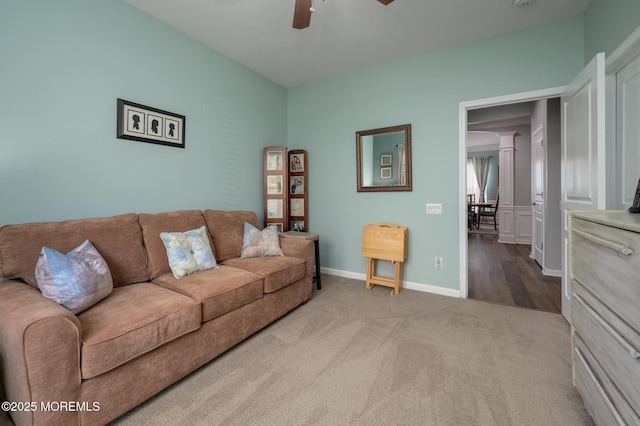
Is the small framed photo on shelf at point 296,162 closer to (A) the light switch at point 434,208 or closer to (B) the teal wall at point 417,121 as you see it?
(B) the teal wall at point 417,121

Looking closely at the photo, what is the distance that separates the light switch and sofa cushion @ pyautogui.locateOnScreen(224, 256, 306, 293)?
1590 mm

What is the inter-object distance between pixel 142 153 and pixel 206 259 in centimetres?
113

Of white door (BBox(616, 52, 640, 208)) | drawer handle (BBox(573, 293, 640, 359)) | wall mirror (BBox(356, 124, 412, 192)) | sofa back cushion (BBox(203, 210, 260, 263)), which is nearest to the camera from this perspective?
drawer handle (BBox(573, 293, 640, 359))

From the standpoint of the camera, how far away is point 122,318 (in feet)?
4.58

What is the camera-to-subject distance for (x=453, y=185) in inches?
118

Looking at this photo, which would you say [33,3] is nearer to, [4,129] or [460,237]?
[4,129]

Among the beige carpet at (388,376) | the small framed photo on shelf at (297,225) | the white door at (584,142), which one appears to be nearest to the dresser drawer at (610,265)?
the white door at (584,142)

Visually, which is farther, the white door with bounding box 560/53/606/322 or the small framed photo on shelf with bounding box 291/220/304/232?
the small framed photo on shelf with bounding box 291/220/304/232

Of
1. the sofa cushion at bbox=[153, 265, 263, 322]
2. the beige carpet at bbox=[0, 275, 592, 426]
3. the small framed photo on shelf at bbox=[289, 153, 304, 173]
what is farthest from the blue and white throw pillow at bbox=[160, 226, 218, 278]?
the small framed photo on shelf at bbox=[289, 153, 304, 173]

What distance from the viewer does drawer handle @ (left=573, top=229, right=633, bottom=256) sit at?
0.97 metres

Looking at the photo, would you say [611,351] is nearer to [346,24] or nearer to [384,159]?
[384,159]

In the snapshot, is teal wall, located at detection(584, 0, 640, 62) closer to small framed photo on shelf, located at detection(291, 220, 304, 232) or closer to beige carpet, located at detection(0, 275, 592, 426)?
beige carpet, located at detection(0, 275, 592, 426)

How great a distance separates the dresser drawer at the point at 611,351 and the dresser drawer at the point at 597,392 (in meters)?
0.03

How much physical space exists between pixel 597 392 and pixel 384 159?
270cm
